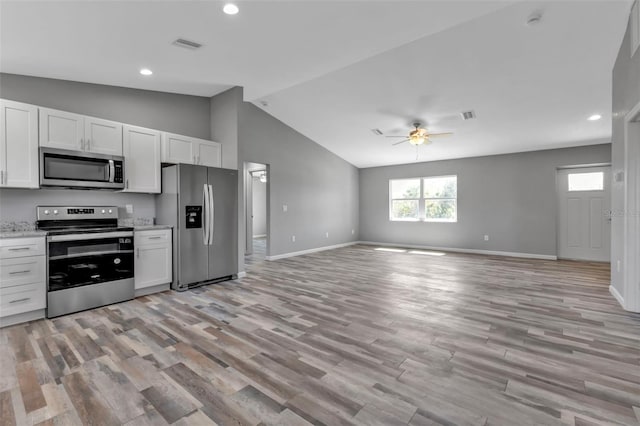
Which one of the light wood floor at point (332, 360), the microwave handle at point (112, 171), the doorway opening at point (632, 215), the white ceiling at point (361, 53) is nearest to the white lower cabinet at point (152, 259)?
the light wood floor at point (332, 360)

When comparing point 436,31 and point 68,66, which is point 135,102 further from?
point 436,31

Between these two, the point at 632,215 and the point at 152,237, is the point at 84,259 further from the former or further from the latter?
the point at 632,215

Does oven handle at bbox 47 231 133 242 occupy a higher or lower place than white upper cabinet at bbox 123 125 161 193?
lower

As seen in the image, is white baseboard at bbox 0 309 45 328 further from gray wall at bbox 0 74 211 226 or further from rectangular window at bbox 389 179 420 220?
rectangular window at bbox 389 179 420 220

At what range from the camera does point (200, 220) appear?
4422 mm

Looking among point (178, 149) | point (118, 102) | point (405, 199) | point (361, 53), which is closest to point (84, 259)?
point (178, 149)

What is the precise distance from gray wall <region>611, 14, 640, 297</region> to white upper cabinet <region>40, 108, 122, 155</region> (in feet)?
19.1

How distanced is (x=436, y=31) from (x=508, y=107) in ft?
8.30

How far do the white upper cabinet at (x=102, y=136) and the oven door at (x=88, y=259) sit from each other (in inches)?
42.1

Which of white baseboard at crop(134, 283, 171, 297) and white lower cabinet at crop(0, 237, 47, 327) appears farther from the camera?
white baseboard at crop(134, 283, 171, 297)

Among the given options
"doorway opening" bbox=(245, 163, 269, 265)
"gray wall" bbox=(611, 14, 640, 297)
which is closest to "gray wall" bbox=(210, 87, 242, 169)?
"doorway opening" bbox=(245, 163, 269, 265)

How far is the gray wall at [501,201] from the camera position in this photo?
6.72 meters

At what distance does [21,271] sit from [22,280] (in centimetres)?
9

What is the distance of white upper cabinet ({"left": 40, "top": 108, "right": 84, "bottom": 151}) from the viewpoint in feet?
10.8
